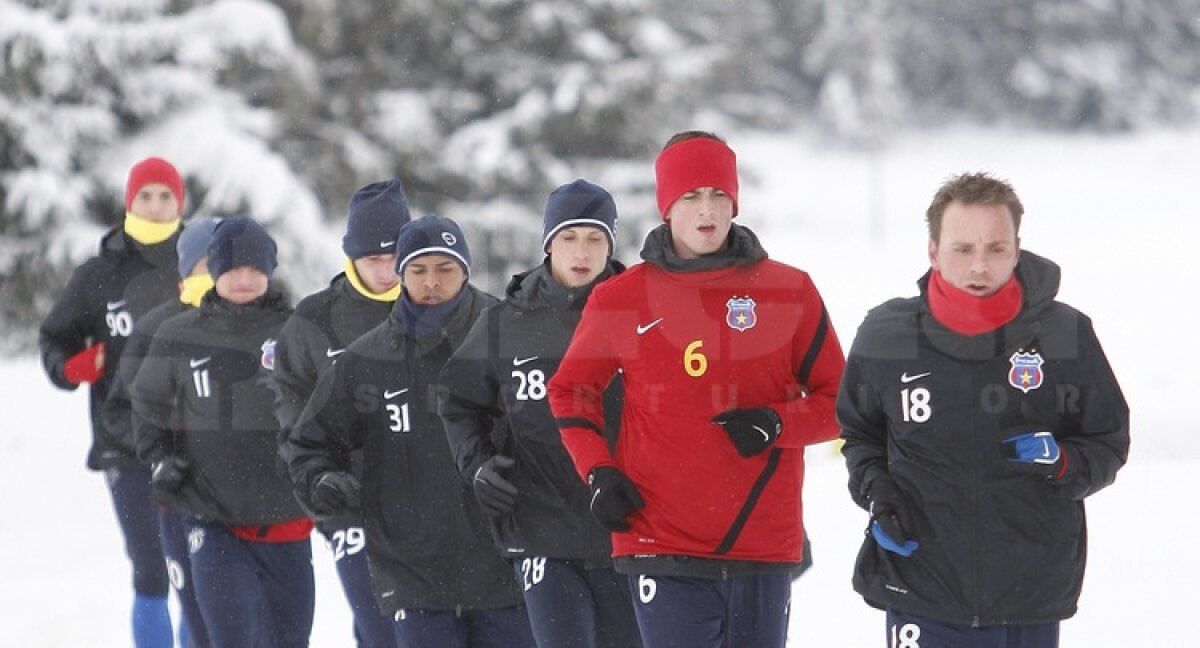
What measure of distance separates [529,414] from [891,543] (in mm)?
1582

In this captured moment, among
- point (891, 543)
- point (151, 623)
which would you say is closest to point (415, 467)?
point (891, 543)

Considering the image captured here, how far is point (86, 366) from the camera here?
9086 millimetres

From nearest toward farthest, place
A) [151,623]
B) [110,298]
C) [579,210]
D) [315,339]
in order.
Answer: [579,210], [315,339], [151,623], [110,298]

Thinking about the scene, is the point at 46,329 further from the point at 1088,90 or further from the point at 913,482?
the point at 1088,90

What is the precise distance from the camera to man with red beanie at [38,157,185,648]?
8883 millimetres

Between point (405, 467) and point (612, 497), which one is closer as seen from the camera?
point (612, 497)

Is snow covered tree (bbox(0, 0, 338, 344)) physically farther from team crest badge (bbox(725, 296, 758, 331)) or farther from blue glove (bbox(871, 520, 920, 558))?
blue glove (bbox(871, 520, 920, 558))

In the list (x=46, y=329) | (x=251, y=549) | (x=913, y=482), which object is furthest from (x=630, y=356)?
(x=46, y=329)

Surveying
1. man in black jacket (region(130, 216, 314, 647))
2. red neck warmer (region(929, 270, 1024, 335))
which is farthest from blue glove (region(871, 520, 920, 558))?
man in black jacket (region(130, 216, 314, 647))

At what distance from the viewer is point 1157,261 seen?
95.7 ft

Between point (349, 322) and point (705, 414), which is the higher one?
point (349, 322)

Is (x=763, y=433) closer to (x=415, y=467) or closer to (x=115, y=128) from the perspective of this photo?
(x=415, y=467)

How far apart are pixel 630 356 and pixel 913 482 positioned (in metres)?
1.00

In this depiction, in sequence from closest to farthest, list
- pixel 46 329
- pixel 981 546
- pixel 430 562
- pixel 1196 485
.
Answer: pixel 981 546
pixel 430 562
pixel 46 329
pixel 1196 485
